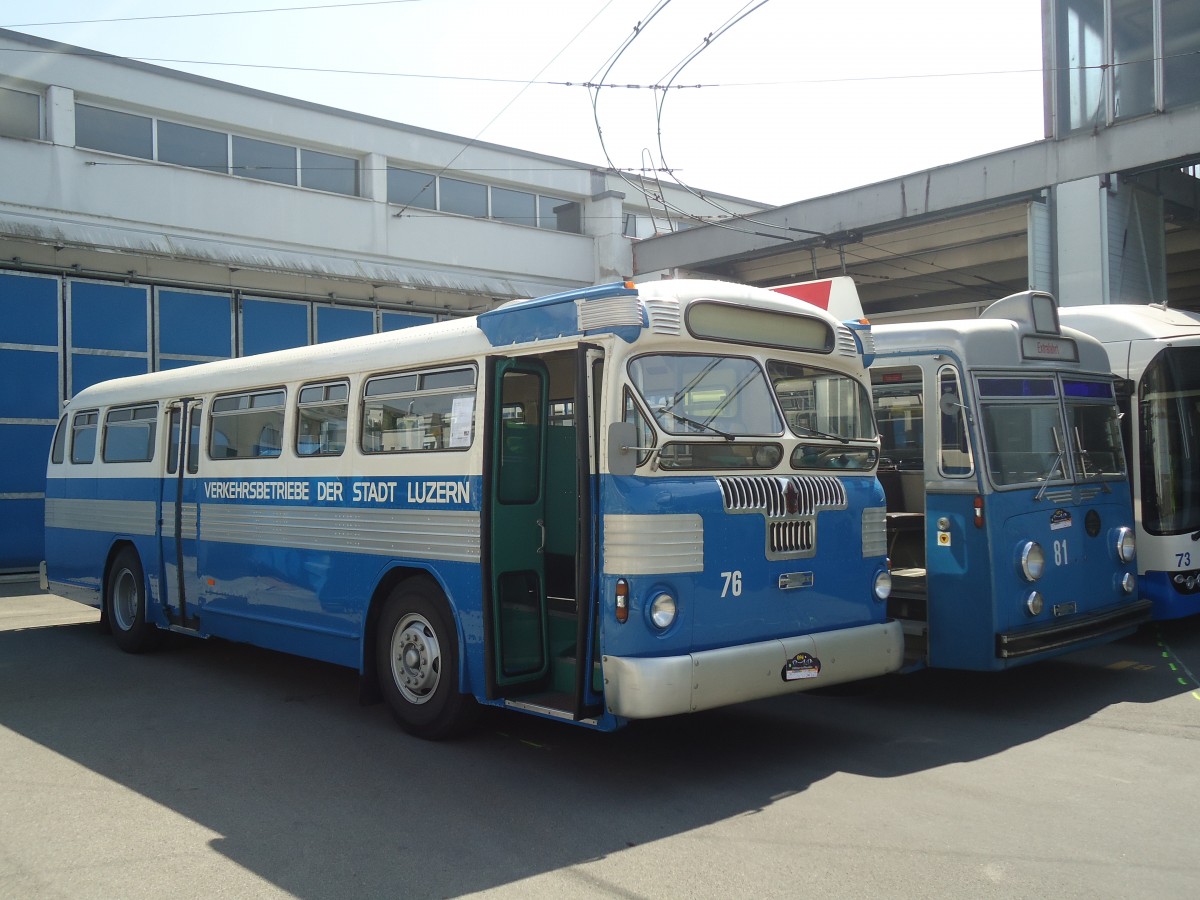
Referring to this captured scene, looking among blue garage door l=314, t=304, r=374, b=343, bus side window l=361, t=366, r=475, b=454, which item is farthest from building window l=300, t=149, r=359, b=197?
bus side window l=361, t=366, r=475, b=454

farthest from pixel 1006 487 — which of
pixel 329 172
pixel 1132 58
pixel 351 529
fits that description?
pixel 329 172

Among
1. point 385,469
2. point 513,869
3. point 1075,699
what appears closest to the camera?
point 513,869

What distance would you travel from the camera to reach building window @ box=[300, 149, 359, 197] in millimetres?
22844

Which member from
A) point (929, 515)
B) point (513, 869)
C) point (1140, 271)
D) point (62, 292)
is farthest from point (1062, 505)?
point (62, 292)

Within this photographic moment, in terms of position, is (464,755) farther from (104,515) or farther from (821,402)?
(104,515)

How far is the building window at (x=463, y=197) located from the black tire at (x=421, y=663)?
1913cm

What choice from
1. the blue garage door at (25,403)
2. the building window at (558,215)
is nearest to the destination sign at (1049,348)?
the blue garage door at (25,403)

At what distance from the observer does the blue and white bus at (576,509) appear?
236 inches

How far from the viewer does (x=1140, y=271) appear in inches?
675

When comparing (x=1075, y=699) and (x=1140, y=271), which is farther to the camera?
(x=1140, y=271)

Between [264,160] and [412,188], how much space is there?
12.0 feet

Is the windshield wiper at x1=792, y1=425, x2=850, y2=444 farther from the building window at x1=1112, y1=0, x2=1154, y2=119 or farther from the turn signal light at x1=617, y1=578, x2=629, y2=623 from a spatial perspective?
the building window at x1=1112, y1=0, x2=1154, y2=119

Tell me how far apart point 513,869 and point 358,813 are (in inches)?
48.1

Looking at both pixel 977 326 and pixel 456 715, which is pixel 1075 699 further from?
pixel 456 715
